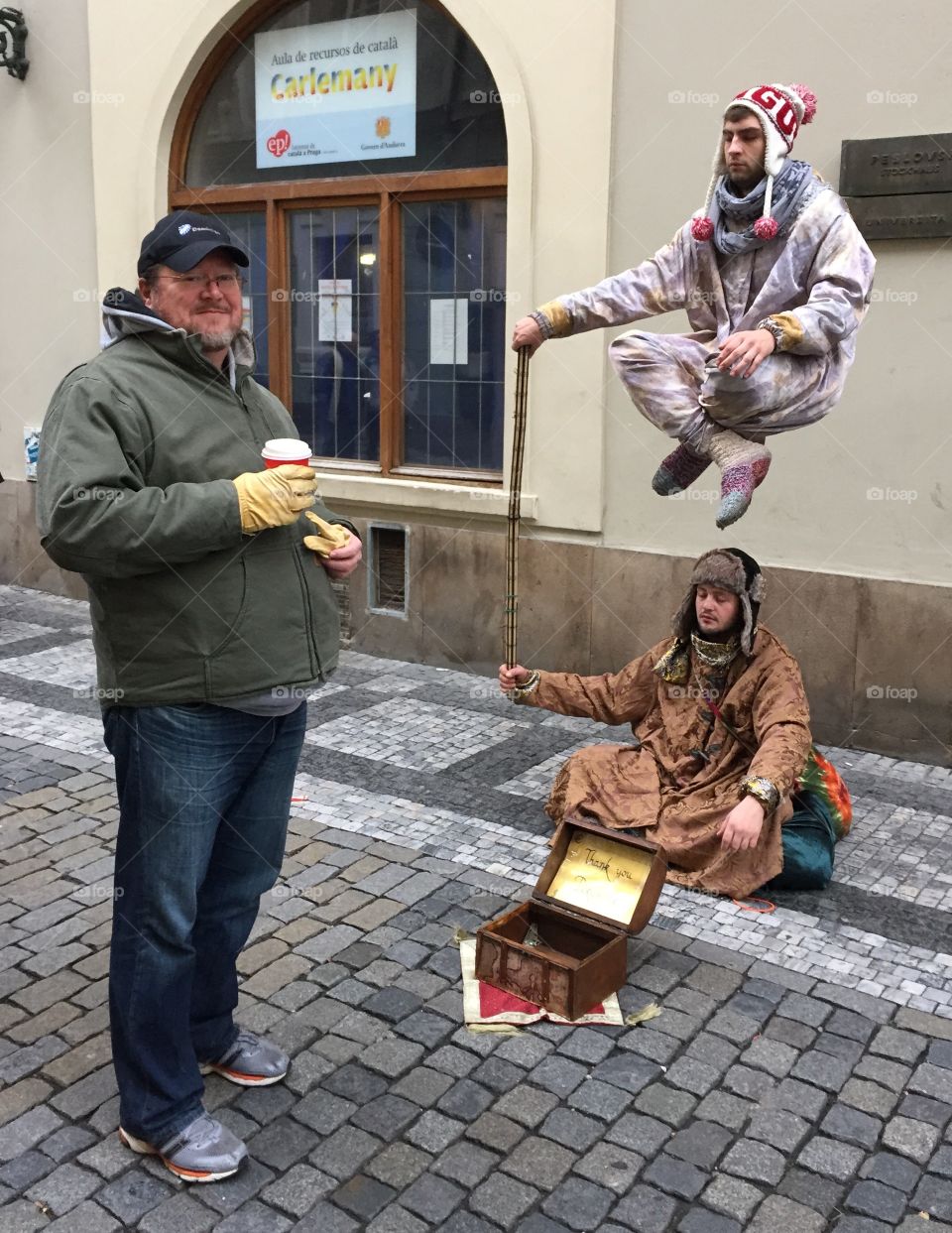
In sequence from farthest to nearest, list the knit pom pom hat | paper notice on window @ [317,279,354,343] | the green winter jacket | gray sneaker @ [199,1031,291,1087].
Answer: paper notice on window @ [317,279,354,343] → the knit pom pom hat → gray sneaker @ [199,1031,291,1087] → the green winter jacket

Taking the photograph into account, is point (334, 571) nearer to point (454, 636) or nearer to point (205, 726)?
point (205, 726)

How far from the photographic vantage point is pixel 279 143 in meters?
8.26

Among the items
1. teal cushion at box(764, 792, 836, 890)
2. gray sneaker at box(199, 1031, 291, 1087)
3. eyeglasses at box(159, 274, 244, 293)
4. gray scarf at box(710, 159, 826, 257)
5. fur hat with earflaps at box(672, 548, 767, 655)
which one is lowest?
gray sneaker at box(199, 1031, 291, 1087)

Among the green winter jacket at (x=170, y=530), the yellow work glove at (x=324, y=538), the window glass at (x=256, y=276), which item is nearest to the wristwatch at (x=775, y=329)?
the yellow work glove at (x=324, y=538)

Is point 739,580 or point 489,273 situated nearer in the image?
point 739,580

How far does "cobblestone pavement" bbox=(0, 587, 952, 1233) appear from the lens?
2.91 metres

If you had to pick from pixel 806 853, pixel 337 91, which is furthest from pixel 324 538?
pixel 337 91

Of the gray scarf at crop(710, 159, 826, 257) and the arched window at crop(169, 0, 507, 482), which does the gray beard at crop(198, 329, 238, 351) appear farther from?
the arched window at crop(169, 0, 507, 482)

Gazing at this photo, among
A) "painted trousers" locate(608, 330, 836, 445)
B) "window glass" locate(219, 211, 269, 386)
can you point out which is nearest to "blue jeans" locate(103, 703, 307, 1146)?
"painted trousers" locate(608, 330, 836, 445)

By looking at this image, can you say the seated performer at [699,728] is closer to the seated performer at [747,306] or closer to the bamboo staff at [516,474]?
the bamboo staff at [516,474]

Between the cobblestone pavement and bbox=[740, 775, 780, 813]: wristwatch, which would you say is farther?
bbox=[740, 775, 780, 813]: wristwatch

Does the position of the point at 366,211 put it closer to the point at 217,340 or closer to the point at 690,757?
the point at 690,757

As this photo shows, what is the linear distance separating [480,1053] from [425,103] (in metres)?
5.98

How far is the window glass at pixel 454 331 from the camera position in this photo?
7.55m
